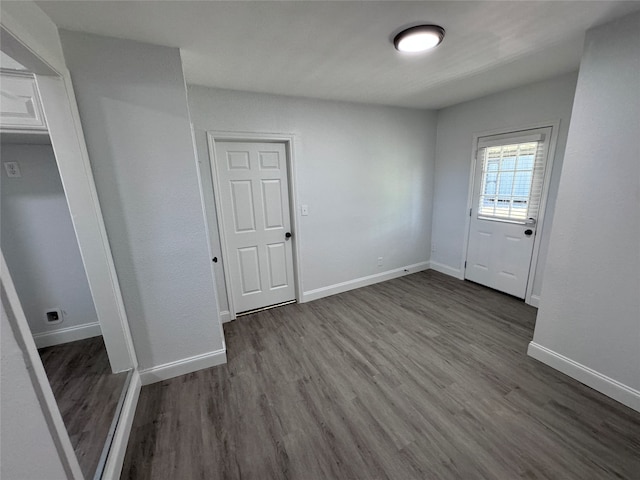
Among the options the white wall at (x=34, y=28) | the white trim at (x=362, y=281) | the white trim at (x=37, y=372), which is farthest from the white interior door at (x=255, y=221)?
the white trim at (x=37, y=372)

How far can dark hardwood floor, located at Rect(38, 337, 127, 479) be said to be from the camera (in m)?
1.39

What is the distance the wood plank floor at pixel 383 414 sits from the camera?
1.40m

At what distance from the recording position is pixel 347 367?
215 centimetres

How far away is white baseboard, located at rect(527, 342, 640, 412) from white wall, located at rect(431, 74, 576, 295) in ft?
3.68

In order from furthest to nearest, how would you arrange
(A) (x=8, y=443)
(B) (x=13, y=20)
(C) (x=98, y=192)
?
(C) (x=98, y=192) → (B) (x=13, y=20) → (A) (x=8, y=443)

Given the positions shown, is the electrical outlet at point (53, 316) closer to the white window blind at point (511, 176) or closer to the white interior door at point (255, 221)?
the white interior door at point (255, 221)

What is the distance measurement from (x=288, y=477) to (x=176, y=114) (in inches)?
91.2

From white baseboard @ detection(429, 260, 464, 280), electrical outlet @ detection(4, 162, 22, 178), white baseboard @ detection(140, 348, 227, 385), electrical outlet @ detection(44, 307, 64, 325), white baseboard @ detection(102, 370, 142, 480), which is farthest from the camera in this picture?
white baseboard @ detection(429, 260, 464, 280)

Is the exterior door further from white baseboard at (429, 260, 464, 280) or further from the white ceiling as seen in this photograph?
the white ceiling

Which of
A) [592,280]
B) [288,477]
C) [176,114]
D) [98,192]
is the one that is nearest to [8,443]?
[288,477]

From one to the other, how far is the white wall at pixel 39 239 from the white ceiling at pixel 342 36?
2.90ft

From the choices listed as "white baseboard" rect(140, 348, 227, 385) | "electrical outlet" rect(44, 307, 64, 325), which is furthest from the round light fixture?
"electrical outlet" rect(44, 307, 64, 325)

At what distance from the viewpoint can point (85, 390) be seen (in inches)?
66.6

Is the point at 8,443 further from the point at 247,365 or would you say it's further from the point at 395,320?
the point at 395,320
